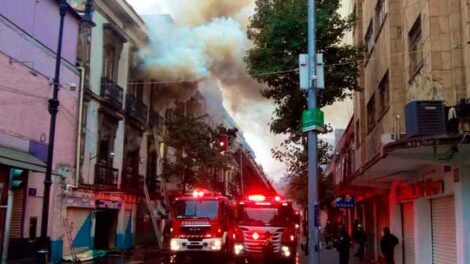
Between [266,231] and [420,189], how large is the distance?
6.96 m

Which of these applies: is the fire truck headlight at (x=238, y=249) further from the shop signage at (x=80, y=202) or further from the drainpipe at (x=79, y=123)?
the drainpipe at (x=79, y=123)

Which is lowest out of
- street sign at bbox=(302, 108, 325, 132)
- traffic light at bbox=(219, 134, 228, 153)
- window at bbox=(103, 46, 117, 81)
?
street sign at bbox=(302, 108, 325, 132)

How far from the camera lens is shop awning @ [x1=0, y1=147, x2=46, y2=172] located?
587 inches

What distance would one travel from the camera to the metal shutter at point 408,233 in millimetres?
16297

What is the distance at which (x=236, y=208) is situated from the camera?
21562 mm

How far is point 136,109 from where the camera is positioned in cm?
2844

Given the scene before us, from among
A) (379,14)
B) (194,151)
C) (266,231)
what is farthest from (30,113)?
(194,151)

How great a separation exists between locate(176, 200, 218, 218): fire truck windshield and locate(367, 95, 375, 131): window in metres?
6.62

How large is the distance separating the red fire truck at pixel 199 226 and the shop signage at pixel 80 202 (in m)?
3.74

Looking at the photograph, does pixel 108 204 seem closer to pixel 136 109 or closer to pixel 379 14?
pixel 136 109

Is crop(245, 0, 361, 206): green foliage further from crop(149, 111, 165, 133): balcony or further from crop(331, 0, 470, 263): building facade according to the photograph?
crop(149, 111, 165, 133): balcony

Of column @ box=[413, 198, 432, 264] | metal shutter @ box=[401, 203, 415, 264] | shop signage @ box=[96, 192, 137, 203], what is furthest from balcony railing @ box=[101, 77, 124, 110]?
column @ box=[413, 198, 432, 264]

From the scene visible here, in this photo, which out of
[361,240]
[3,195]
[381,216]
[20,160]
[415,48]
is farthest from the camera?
[361,240]

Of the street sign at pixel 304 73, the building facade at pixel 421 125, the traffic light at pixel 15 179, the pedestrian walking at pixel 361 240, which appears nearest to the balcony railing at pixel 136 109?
the traffic light at pixel 15 179
